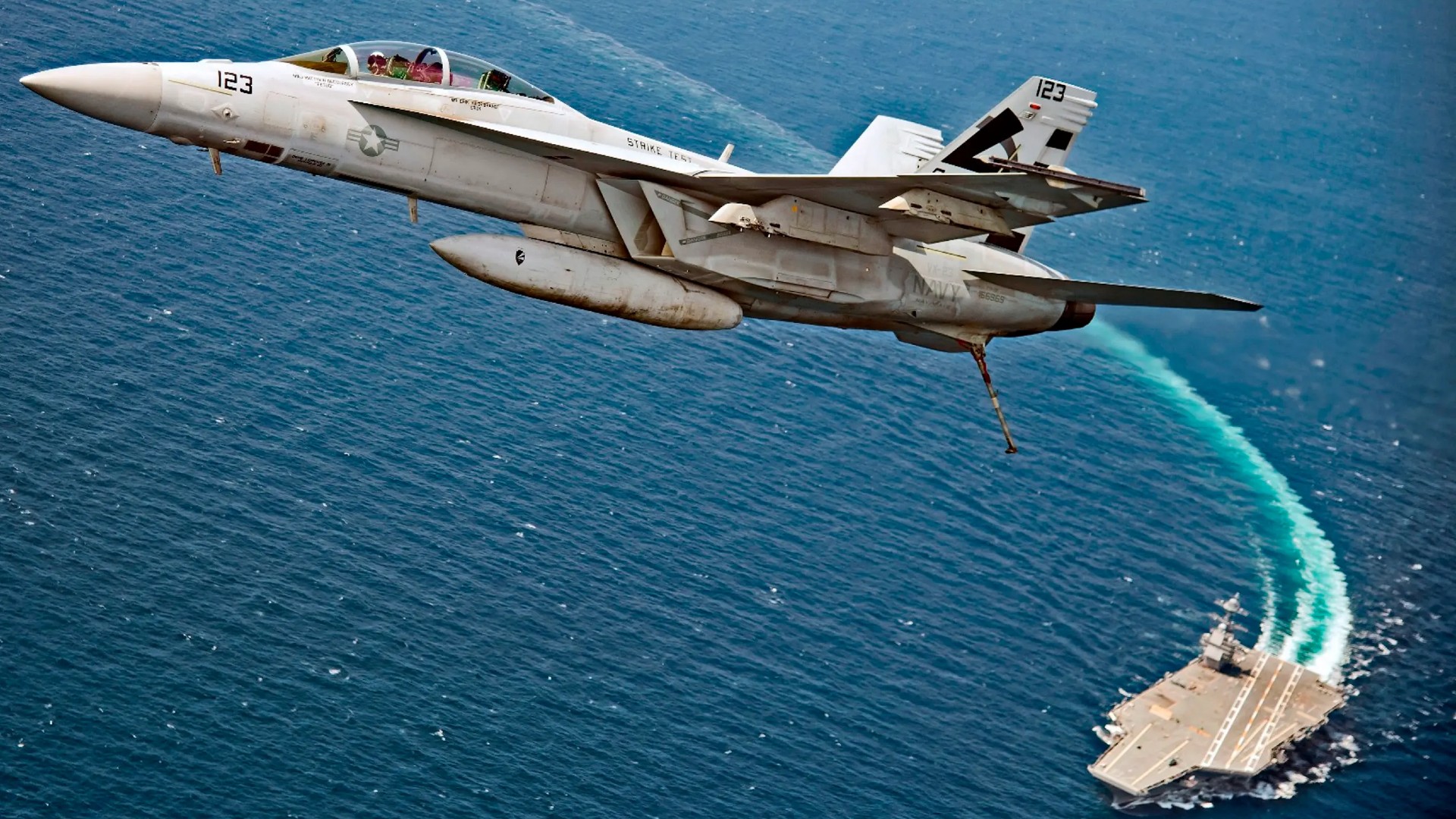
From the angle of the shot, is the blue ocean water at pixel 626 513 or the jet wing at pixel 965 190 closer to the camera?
the jet wing at pixel 965 190

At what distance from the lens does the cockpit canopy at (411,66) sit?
1930 inches

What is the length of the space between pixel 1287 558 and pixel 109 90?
109 m

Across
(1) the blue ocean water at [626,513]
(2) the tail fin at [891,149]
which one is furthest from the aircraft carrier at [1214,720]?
(2) the tail fin at [891,149]

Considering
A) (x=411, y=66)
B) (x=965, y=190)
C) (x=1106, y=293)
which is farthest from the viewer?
(x=1106, y=293)

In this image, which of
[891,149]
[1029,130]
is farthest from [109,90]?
[1029,130]

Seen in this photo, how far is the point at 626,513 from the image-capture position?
12481 cm

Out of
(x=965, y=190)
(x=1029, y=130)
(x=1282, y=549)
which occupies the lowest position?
(x=1282, y=549)

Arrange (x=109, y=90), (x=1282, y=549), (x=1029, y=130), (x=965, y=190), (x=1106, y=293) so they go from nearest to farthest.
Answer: (x=109, y=90) → (x=965, y=190) → (x=1106, y=293) → (x=1029, y=130) → (x=1282, y=549)

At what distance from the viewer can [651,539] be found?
12331cm

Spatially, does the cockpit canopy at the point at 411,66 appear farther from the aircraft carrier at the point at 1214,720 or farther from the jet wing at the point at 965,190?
the aircraft carrier at the point at 1214,720

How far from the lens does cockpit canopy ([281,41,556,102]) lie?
49031 millimetres

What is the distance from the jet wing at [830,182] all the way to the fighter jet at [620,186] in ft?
0.28

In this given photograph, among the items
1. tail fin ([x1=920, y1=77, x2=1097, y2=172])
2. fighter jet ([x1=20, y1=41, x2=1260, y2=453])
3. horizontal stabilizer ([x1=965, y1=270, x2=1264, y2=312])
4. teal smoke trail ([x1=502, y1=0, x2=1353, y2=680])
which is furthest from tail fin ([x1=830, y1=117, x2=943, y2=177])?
teal smoke trail ([x1=502, y1=0, x2=1353, y2=680])

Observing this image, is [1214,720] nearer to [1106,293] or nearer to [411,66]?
[1106,293]
